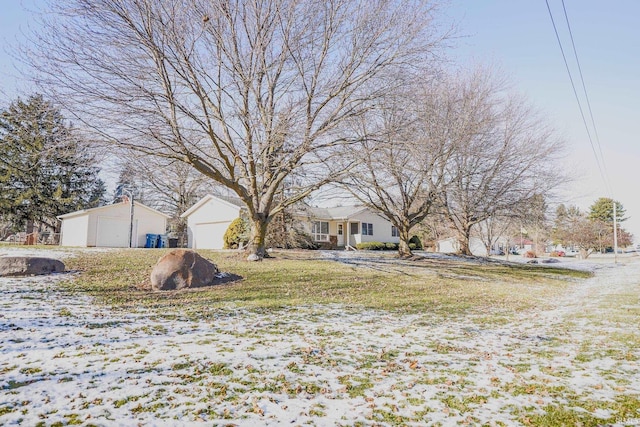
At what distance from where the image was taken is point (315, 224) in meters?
28.7

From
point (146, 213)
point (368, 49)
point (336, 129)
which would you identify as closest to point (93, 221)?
point (146, 213)

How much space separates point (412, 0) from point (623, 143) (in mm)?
13158

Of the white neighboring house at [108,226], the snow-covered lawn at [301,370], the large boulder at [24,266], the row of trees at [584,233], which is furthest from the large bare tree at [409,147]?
the row of trees at [584,233]

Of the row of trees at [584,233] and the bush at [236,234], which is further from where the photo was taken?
the row of trees at [584,233]

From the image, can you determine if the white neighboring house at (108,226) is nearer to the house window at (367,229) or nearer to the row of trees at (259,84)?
the row of trees at (259,84)

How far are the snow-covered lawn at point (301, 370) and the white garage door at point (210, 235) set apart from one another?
1735cm

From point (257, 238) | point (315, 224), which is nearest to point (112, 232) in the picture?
point (315, 224)

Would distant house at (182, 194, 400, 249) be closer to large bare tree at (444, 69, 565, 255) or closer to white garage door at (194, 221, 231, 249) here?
white garage door at (194, 221, 231, 249)

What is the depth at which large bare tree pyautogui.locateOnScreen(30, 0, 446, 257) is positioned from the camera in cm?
855

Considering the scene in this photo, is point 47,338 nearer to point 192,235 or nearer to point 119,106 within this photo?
point 119,106

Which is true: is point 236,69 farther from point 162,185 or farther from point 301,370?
point 301,370

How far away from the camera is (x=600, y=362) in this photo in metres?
4.72

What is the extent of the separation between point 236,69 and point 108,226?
56.1ft

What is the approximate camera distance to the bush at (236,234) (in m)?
19.5
